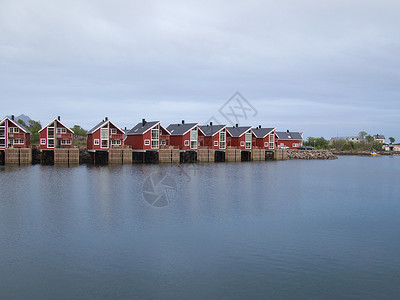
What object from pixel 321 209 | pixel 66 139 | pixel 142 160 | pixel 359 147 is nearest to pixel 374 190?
pixel 321 209

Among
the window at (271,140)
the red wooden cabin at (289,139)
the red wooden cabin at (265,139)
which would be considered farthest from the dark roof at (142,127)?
the red wooden cabin at (289,139)

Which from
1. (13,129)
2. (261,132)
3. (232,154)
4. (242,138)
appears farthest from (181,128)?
(13,129)

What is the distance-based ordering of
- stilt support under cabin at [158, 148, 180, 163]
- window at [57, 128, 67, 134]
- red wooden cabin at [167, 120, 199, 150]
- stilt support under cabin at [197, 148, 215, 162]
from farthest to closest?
1. stilt support under cabin at [197, 148, 215, 162]
2. red wooden cabin at [167, 120, 199, 150]
3. stilt support under cabin at [158, 148, 180, 163]
4. window at [57, 128, 67, 134]

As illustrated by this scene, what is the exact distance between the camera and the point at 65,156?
6856cm

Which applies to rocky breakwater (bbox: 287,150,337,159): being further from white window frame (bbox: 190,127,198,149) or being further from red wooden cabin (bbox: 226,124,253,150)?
white window frame (bbox: 190,127,198,149)

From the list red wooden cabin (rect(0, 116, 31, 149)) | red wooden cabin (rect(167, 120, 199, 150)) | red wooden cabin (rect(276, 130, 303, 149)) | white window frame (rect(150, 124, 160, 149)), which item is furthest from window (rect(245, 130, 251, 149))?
red wooden cabin (rect(0, 116, 31, 149))

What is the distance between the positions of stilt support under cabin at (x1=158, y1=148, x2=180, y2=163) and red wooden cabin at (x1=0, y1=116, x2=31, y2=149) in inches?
1039

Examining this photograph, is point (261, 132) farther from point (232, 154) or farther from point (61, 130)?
point (61, 130)

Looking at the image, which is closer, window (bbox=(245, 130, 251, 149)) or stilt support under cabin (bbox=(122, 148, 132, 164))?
stilt support under cabin (bbox=(122, 148, 132, 164))

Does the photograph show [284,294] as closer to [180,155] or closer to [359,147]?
[180,155]

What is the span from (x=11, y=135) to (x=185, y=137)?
111 feet

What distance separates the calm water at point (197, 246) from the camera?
44.9 ft

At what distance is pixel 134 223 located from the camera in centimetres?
2259

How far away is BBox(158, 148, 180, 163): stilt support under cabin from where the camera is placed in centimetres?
7422
